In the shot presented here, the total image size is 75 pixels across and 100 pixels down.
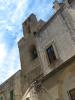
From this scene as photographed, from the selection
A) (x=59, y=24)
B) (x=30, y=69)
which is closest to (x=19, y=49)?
(x=30, y=69)

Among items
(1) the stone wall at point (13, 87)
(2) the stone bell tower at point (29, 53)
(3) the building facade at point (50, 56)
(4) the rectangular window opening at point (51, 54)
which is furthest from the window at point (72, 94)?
(1) the stone wall at point (13, 87)

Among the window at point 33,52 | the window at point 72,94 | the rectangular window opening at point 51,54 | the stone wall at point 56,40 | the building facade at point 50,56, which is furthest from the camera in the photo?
the window at point 33,52

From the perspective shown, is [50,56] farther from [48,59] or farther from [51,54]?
[48,59]

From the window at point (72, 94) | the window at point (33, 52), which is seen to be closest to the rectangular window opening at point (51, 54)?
the window at point (33, 52)

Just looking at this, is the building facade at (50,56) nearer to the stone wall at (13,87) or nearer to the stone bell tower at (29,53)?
the stone bell tower at (29,53)

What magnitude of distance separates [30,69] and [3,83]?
430 centimetres

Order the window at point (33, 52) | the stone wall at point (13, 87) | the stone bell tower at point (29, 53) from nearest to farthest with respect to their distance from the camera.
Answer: the stone bell tower at point (29, 53) → the stone wall at point (13, 87) → the window at point (33, 52)

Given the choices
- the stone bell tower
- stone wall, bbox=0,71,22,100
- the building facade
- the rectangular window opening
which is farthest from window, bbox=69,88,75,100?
stone wall, bbox=0,71,22,100

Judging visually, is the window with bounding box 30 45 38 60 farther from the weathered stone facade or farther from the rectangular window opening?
the rectangular window opening

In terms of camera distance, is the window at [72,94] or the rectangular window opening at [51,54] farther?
the rectangular window opening at [51,54]

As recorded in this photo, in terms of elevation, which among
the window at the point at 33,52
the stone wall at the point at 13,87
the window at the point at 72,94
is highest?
the window at the point at 33,52

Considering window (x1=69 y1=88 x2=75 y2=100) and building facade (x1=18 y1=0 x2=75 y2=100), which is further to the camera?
building facade (x1=18 y1=0 x2=75 y2=100)

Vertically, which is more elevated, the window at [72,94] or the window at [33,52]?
the window at [33,52]

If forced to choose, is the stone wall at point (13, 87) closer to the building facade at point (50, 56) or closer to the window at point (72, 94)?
the building facade at point (50, 56)
